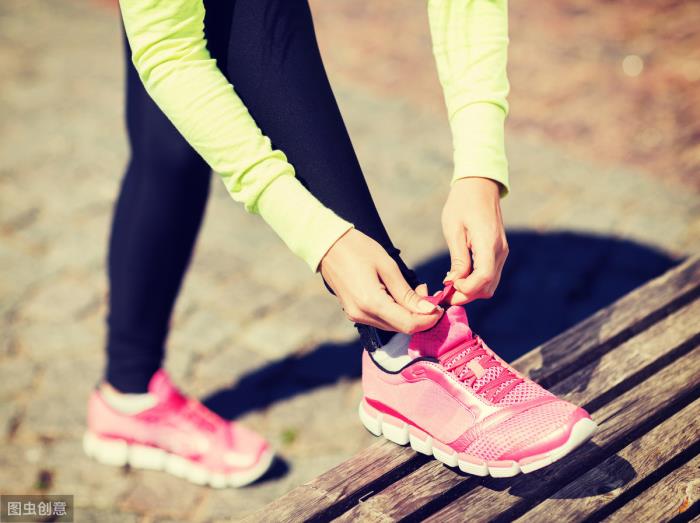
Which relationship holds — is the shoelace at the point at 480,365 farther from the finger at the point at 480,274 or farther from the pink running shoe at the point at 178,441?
the pink running shoe at the point at 178,441

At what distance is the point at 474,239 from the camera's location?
134 centimetres

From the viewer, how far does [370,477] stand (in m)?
1.39

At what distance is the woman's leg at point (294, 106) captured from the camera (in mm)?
1399

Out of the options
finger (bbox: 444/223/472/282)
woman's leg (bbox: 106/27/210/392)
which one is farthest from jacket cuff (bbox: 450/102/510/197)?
woman's leg (bbox: 106/27/210/392)

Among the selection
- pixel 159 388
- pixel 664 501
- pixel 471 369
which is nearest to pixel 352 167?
pixel 471 369

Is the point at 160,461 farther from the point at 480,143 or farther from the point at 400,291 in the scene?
the point at 480,143

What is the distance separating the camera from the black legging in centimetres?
141

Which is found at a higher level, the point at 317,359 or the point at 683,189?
the point at 683,189

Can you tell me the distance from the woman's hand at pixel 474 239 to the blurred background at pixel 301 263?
945 mm

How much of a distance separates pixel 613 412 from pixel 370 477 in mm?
474

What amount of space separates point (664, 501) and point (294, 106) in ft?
3.03

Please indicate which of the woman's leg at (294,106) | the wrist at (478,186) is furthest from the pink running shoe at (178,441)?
the wrist at (478,186)

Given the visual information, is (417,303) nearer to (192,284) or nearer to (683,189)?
(192,284)

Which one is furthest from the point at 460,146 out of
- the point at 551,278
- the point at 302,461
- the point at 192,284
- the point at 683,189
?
the point at 683,189
